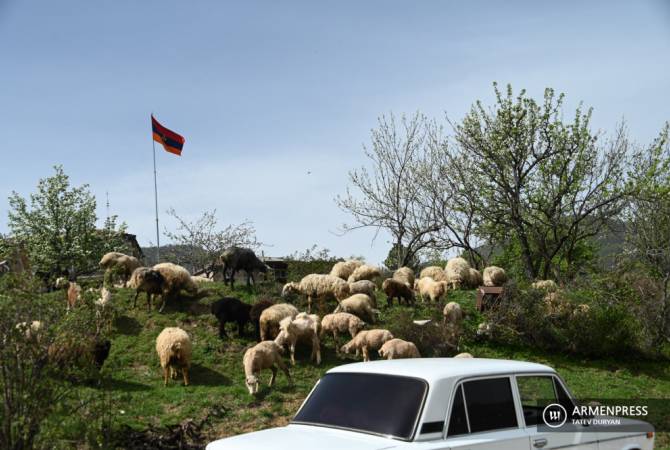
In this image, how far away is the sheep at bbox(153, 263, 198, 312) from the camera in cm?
2123

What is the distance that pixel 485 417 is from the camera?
6.71 meters

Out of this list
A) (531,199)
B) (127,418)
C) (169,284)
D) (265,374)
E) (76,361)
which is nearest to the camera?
(76,361)

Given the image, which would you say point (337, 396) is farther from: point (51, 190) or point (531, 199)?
point (51, 190)

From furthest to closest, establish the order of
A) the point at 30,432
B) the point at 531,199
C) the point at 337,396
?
the point at 531,199 < the point at 30,432 < the point at 337,396

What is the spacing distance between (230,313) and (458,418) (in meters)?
13.5

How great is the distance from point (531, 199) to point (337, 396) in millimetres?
25878

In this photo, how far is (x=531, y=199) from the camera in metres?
31.1

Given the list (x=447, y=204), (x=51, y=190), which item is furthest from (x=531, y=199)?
(x=51, y=190)

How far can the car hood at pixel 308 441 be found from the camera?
5.97 m

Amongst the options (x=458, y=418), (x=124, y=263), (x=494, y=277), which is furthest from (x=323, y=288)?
(x=458, y=418)

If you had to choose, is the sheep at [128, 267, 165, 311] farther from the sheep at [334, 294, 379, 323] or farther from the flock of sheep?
Answer: the sheep at [334, 294, 379, 323]

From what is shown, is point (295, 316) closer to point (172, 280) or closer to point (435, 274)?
point (172, 280)

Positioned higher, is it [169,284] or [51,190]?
[51,190]

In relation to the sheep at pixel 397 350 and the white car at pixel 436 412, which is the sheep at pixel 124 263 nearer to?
the sheep at pixel 397 350
